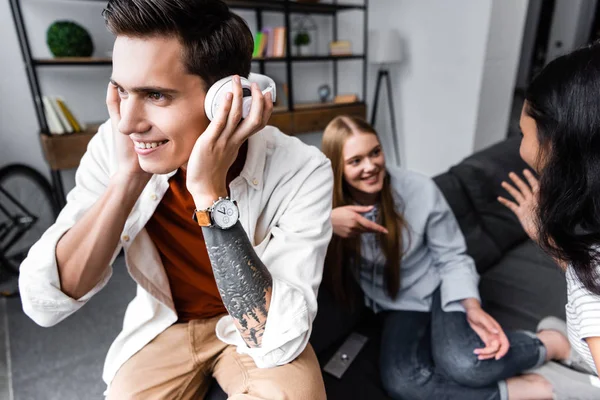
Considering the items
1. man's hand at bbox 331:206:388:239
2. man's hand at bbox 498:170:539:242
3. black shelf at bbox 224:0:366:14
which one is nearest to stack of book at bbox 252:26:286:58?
black shelf at bbox 224:0:366:14

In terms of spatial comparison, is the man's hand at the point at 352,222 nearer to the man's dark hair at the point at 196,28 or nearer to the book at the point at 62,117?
the man's dark hair at the point at 196,28

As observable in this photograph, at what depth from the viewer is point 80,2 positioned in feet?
8.40

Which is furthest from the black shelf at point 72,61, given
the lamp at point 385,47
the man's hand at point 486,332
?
the man's hand at point 486,332

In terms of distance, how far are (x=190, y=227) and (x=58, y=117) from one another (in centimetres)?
193

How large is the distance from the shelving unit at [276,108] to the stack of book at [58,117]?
0.04 m

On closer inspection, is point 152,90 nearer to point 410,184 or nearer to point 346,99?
point 410,184

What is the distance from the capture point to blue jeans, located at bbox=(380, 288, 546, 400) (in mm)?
1164

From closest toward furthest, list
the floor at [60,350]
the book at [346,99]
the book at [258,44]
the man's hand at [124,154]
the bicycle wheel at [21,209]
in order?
1. the man's hand at [124,154]
2. the floor at [60,350]
3. the bicycle wheel at [21,209]
4. the book at [258,44]
5. the book at [346,99]

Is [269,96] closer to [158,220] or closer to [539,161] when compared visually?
[158,220]

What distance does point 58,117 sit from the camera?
232 cm

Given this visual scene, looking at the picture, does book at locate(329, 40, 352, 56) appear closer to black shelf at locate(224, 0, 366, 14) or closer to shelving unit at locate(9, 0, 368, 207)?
shelving unit at locate(9, 0, 368, 207)

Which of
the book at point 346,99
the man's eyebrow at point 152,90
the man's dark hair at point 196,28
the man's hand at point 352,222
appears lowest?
the man's hand at point 352,222

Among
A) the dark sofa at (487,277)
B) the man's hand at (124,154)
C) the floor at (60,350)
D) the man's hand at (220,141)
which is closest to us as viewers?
the man's hand at (220,141)

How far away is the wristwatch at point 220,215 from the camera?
70 centimetres
